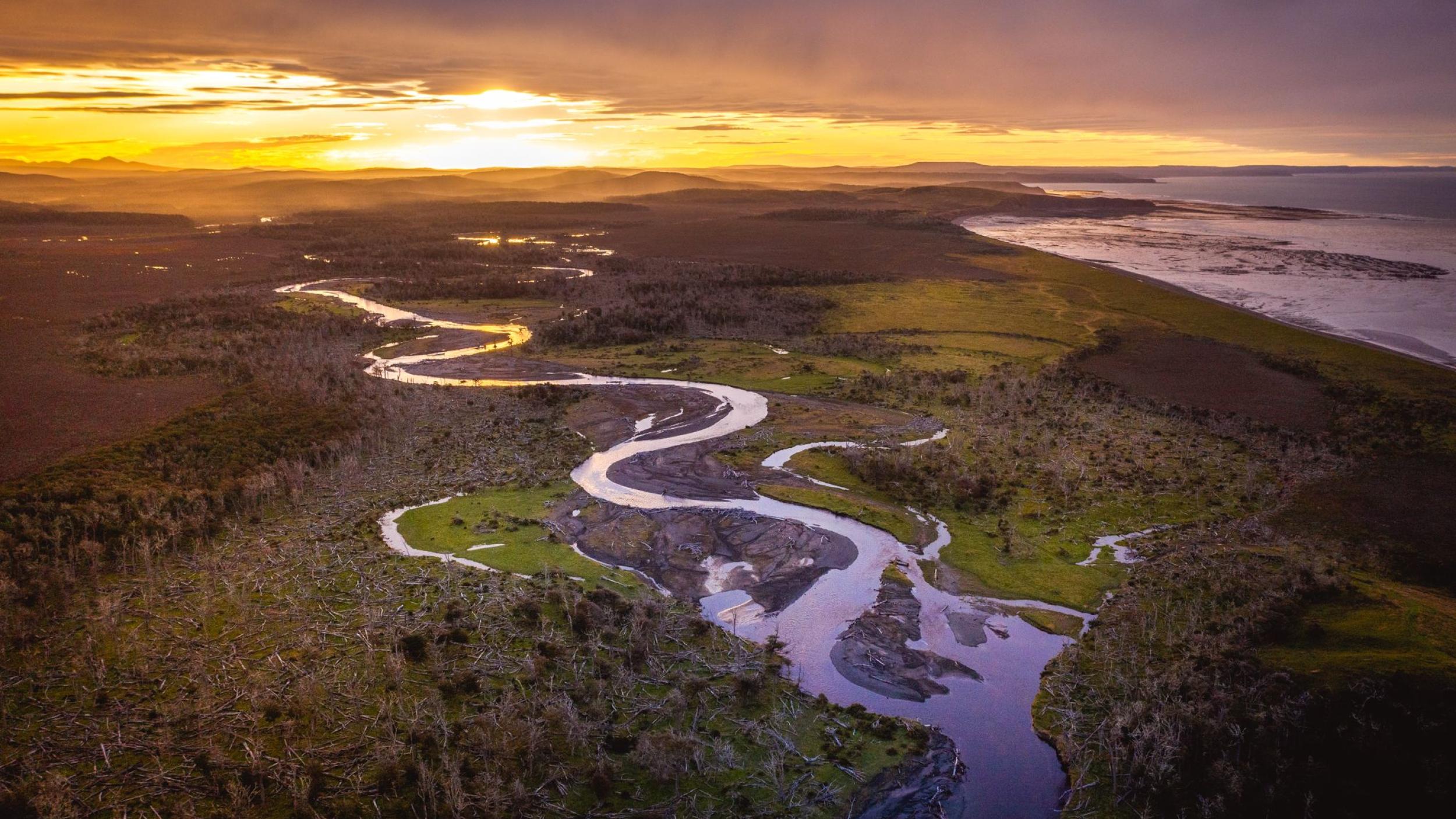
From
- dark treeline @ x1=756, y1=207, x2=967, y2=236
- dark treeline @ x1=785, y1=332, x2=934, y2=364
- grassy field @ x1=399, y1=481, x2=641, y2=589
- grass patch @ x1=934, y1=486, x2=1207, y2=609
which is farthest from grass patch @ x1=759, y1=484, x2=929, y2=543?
dark treeline @ x1=756, y1=207, x2=967, y2=236

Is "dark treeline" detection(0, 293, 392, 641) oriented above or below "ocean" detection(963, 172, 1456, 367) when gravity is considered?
below

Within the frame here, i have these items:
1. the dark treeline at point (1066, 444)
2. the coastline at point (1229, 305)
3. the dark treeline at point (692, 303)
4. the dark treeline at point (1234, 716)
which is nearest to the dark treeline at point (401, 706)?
the dark treeline at point (1234, 716)

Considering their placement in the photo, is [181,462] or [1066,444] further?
[1066,444]

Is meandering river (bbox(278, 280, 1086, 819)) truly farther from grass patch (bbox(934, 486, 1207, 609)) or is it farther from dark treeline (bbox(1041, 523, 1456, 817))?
dark treeline (bbox(1041, 523, 1456, 817))

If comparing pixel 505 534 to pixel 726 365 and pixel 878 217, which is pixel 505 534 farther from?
pixel 878 217

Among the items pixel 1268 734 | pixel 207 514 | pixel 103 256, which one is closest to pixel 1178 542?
pixel 1268 734

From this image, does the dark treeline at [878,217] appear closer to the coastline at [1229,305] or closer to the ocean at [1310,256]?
the ocean at [1310,256]

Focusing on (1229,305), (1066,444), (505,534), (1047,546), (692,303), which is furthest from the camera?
(692,303)

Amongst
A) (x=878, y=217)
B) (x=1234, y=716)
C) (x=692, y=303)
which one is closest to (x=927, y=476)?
(x=1234, y=716)
